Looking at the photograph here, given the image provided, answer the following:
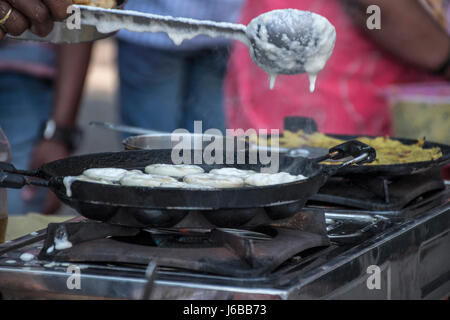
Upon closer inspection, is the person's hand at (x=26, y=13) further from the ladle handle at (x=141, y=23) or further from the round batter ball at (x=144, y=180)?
the round batter ball at (x=144, y=180)

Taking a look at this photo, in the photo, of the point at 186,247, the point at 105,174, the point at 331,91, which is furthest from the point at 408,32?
the point at 186,247

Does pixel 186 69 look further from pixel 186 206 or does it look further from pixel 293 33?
pixel 186 206

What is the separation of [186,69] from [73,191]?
2.40m

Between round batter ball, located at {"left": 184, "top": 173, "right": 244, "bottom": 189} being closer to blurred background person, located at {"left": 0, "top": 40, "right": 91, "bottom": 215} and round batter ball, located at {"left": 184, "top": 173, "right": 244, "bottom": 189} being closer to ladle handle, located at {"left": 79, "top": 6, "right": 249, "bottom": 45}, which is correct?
ladle handle, located at {"left": 79, "top": 6, "right": 249, "bottom": 45}

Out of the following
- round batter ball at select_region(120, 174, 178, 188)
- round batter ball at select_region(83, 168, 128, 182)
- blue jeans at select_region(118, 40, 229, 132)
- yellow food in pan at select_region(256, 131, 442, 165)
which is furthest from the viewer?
blue jeans at select_region(118, 40, 229, 132)

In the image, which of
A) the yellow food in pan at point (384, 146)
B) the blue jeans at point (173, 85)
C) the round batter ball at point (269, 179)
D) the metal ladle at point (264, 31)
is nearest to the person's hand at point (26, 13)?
the metal ladle at point (264, 31)

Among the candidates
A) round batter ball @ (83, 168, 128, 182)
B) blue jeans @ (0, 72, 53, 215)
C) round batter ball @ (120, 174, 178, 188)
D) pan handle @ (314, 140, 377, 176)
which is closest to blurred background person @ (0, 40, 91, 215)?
blue jeans @ (0, 72, 53, 215)

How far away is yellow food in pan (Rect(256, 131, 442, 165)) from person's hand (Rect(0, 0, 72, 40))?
119cm

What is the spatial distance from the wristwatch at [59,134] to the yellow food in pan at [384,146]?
1252mm

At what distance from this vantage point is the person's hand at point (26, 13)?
5.90 ft

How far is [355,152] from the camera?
1.95 m

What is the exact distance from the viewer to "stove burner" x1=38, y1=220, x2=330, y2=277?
153cm

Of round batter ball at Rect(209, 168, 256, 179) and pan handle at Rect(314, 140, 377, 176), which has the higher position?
pan handle at Rect(314, 140, 377, 176)

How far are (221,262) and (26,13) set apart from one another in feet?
2.94
